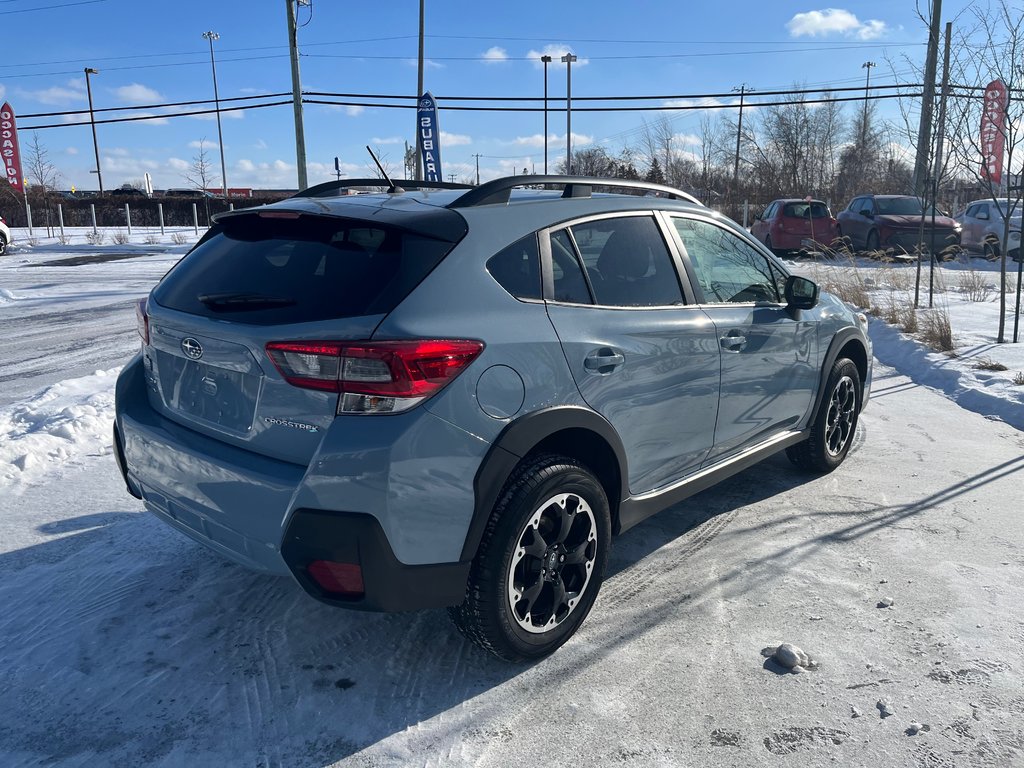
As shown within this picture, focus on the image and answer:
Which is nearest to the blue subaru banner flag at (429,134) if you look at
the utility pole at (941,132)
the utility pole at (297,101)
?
the utility pole at (297,101)

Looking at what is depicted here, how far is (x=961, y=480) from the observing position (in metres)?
4.87

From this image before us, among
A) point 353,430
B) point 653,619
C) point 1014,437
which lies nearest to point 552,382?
point 353,430

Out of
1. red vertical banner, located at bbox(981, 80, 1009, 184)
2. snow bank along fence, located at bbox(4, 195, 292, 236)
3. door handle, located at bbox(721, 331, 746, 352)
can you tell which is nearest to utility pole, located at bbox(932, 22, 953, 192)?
red vertical banner, located at bbox(981, 80, 1009, 184)

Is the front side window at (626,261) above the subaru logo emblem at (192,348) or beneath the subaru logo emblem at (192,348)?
above

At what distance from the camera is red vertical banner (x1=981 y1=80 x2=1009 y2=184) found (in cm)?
888

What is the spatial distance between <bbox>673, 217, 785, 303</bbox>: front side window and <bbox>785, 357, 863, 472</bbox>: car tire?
80 cm

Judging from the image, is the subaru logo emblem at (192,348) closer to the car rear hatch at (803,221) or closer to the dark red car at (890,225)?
the dark red car at (890,225)

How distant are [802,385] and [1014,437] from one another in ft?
8.39

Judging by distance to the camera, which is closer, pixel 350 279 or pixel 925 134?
pixel 350 279

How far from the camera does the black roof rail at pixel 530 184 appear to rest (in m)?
2.98

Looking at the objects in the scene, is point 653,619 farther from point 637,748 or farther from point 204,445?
point 204,445

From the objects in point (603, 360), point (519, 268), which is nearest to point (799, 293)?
point (603, 360)

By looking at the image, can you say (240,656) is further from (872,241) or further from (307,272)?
(872,241)

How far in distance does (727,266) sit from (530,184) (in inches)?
53.4
